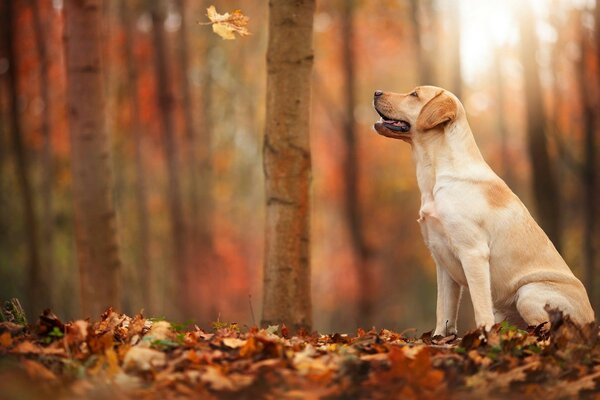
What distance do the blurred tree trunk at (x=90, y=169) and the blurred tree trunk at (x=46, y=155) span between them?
33.1 feet

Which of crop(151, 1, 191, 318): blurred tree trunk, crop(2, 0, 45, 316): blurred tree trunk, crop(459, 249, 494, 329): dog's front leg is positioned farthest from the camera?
crop(151, 1, 191, 318): blurred tree trunk

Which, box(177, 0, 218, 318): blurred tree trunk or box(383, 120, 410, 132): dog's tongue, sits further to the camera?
box(177, 0, 218, 318): blurred tree trunk

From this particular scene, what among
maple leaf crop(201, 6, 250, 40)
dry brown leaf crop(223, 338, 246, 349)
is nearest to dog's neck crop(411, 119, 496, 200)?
maple leaf crop(201, 6, 250, 40)

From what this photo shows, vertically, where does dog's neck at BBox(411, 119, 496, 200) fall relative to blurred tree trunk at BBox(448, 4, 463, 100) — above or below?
below

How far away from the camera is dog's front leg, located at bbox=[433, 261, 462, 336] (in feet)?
23.1

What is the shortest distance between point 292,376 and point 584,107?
18976 millimetres

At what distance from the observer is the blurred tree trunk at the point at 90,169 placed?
31.5ft

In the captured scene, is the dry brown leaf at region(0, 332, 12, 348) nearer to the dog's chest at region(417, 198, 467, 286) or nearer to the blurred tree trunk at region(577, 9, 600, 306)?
the dog's chest at region(417, 198, 467, 286)

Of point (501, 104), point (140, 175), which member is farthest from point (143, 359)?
point (501, 104)

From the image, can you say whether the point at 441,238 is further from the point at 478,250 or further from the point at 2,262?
the point at 2,262

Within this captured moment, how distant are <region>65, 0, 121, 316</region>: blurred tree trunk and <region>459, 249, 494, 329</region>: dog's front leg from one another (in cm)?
475

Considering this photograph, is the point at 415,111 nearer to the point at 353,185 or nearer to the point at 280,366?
the point at 280,366

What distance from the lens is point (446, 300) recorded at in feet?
23.3

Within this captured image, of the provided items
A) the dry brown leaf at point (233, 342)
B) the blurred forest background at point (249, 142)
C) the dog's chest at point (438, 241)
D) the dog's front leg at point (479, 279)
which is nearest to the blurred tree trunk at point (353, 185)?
the blurred forest background at point (249, 142)
